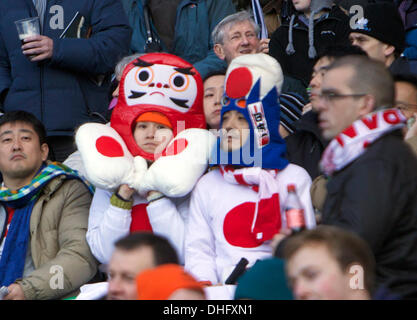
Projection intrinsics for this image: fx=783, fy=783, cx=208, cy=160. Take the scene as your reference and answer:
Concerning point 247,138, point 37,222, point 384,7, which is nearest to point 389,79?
point 247,138

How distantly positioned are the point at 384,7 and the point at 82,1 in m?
2.24

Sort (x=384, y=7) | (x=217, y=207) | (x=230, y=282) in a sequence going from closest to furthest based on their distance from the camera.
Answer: (x=230, y=282), (x=217, y=207), (x=384, y=7)

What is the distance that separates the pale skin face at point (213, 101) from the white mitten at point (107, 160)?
0.60 m

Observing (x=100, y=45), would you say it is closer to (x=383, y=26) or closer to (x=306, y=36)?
(x=306, y=36)

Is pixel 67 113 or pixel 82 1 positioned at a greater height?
pixel 82 1

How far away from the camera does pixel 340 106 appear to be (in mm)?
3844

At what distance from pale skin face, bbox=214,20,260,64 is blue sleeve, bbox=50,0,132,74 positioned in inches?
30.3

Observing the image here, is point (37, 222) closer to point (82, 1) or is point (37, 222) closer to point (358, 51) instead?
point (82, 1)

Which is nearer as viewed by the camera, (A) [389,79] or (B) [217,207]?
(A) [389,79]

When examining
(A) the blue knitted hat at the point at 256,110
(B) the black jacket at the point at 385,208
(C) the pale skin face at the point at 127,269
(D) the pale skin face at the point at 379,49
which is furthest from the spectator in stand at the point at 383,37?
(C) the pale skin face at the point at 127,269

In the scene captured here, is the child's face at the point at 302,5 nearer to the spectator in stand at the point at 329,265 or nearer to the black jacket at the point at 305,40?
the black jacket at the point at 305,40

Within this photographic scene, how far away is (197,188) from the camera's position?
15.1 feet

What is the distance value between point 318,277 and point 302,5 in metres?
3.61

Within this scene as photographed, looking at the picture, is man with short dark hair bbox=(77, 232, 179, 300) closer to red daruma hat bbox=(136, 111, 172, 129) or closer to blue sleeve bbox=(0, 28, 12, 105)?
red daruma hat bbox=(136, 111, 172, 129)
